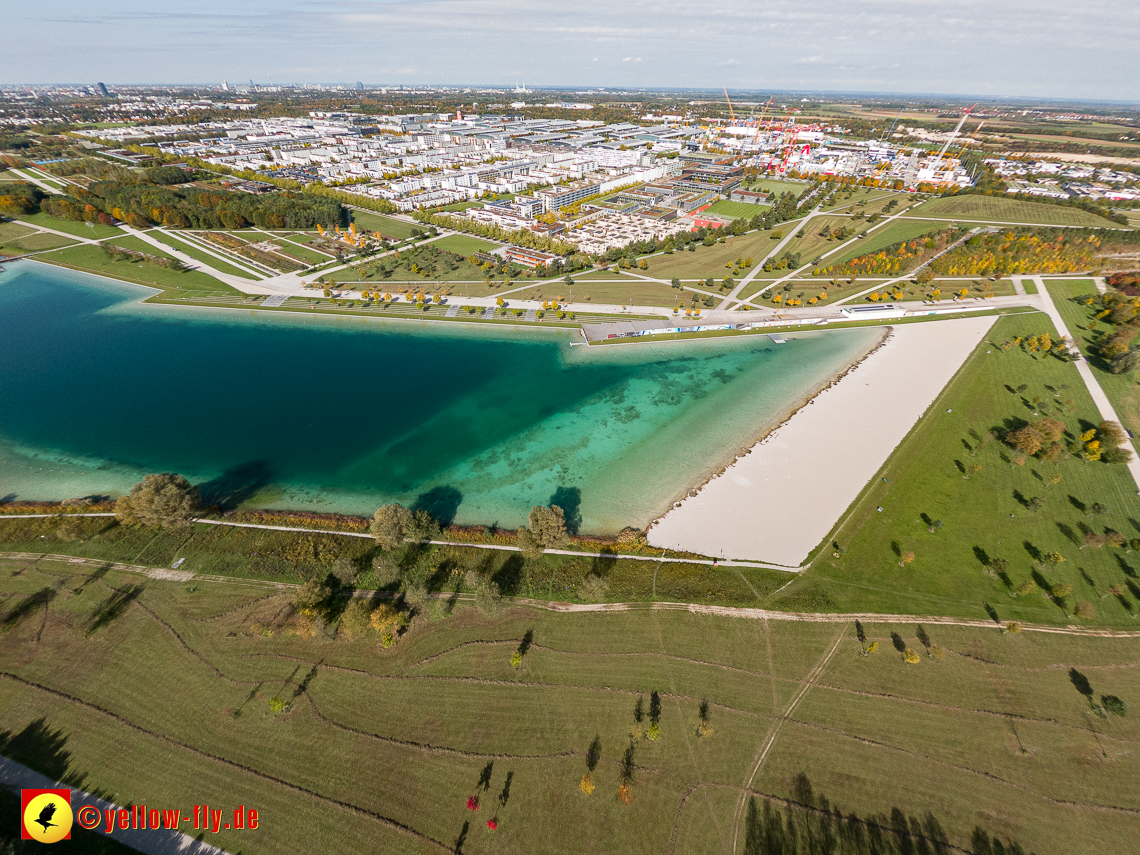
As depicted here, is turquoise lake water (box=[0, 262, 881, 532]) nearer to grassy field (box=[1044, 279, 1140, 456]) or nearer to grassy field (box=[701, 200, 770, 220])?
grassy field (box=[1044, 279, 1140, 456])

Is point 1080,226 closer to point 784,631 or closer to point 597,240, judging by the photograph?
point 597,240

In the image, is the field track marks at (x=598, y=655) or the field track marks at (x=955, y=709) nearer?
the field track marks at (x=955, y=709)

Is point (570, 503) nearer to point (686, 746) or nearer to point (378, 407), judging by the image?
point (686, 746)

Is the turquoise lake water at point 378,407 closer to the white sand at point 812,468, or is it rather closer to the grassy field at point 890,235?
the white sand at point 812,468

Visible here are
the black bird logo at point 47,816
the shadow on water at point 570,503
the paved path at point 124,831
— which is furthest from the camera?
the shadow on water at point 570,503

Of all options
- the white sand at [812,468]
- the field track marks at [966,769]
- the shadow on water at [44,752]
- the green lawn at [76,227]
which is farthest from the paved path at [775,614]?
the green lawn at [76,227]

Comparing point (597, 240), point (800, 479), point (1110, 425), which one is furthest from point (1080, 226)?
point (800, 479)

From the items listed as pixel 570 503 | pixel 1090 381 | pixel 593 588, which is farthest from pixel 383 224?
pixel 1090 381
